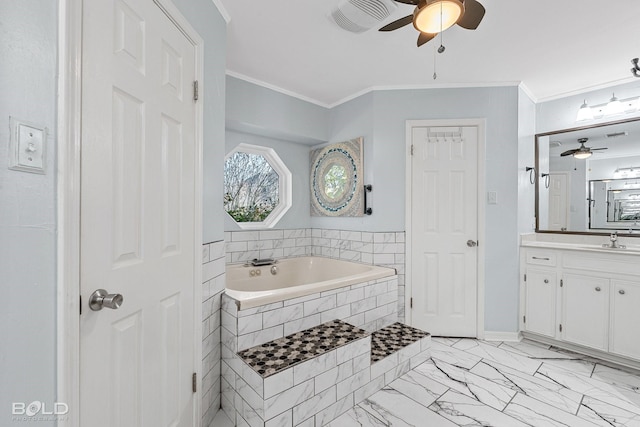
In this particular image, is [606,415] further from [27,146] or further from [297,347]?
[27,146]

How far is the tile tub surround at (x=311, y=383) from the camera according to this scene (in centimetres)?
145

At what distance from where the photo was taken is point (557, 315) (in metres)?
2.53

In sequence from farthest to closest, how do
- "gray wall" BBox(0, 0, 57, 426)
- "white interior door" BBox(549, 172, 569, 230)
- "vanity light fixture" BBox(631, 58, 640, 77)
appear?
1. "white interior door" BBox(549, 172, 569, 230)
2. "vanity light fixture" BBox(631, 58, 640, 77)
3. "gray wall" BBox(0, 0, 57, 426)

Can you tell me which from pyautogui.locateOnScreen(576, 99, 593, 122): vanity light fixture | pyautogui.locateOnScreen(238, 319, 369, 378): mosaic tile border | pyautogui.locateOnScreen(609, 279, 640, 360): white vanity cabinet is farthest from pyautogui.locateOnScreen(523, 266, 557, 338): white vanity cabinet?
pyautogui.locateOnScreen(238, 319, 369, 378): mosaic tile border

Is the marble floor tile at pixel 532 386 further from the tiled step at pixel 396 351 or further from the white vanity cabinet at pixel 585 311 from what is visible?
the white vanity cabinet at pixel 585 311

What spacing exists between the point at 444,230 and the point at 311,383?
6.42 ft

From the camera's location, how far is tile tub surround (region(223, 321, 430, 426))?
1.45 m

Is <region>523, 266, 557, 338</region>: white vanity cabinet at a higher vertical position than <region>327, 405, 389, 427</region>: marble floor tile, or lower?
higher

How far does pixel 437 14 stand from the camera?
1398mm

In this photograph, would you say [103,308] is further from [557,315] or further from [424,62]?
[557,315]

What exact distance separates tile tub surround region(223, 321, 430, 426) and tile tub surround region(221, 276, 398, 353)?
7cm

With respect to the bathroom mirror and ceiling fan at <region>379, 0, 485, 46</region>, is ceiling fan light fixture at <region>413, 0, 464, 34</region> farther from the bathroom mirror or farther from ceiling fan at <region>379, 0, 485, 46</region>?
the bathroom mirror

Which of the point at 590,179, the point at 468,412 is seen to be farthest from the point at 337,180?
the point at 590,179

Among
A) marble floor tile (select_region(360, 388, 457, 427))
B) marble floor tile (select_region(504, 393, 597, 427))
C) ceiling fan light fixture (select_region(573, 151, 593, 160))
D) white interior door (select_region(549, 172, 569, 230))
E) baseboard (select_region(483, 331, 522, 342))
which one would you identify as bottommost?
marble floor tile (select_region(360, 388, 457, 427))
